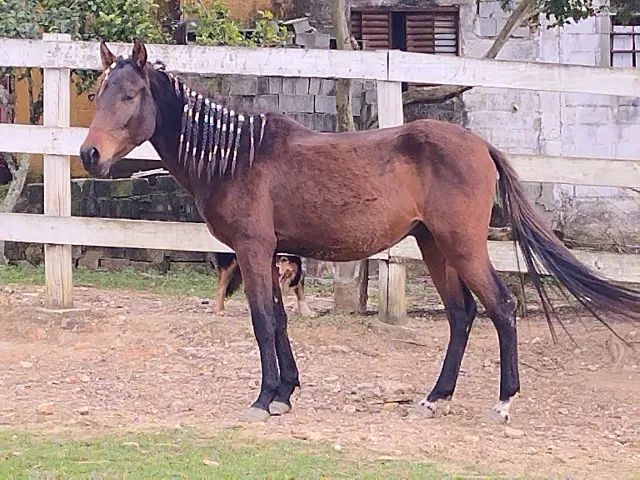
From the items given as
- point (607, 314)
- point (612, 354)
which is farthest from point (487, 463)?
point (612, 354)

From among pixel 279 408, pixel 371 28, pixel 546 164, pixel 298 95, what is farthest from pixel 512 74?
pixel 371 28

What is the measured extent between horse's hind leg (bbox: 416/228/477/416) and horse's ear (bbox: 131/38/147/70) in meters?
1.67

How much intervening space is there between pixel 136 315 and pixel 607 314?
3.60 meters

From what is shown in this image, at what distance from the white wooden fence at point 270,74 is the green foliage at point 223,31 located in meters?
2.66

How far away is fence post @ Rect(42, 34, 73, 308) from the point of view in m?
7.89

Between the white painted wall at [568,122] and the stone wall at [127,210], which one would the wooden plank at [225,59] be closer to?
the stone wall at [127,210]

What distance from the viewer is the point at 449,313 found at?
20.3 ft

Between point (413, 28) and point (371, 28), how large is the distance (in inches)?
19.1

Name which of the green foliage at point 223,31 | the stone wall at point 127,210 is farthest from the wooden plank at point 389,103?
the stone wall at point 127,210

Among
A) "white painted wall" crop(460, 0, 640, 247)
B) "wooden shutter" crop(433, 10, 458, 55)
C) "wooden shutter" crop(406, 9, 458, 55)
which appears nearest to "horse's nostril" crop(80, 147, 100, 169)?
"white painted wall" crop(460, 0, 640, 247)

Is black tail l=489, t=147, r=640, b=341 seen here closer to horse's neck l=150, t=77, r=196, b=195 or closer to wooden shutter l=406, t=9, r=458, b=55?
horse's neck l=150, t=77, r=196, b=195

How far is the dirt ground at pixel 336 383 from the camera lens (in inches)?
210

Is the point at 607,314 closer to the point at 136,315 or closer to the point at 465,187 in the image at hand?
the point at 465,187

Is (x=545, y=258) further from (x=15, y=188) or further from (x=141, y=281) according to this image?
(x=15, y=188)
